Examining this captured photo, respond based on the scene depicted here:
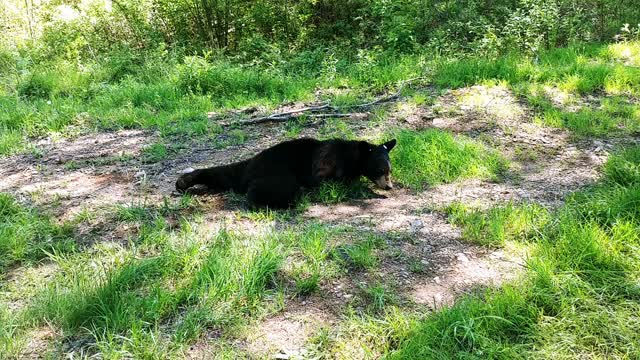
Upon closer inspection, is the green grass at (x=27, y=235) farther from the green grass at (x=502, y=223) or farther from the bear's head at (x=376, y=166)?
the green grass at (x=502, y=223)

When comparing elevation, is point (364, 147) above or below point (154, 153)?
Result: above

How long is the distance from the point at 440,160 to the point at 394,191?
0.71 metres

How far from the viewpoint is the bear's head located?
491 cm

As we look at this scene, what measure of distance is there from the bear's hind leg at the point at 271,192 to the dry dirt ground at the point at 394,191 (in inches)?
9.0

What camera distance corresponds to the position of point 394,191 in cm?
499

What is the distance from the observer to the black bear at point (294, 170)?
4590 millimetres

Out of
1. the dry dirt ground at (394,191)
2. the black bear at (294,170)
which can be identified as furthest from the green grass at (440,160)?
the black bear at (294,170)

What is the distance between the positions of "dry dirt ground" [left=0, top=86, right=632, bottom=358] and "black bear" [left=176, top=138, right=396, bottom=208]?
0.21 meters

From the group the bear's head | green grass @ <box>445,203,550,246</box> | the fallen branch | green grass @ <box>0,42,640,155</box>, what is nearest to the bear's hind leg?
the bear's head

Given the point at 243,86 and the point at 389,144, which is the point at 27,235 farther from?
the point at 243,86

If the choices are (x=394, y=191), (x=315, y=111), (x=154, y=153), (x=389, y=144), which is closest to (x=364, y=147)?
(x=389, y=144)

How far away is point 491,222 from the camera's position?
3.87 m

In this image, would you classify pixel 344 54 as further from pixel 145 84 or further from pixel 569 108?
pixel 569 108

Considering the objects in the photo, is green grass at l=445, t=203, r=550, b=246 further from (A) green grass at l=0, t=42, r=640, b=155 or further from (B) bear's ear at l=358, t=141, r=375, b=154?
(A) green grass at l=0, t=42, r=640, b=155
